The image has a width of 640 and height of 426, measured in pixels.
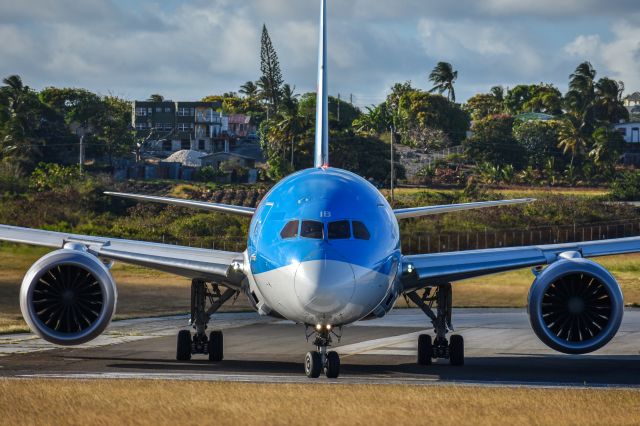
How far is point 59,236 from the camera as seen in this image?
28500 mm

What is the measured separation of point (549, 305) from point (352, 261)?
579cm

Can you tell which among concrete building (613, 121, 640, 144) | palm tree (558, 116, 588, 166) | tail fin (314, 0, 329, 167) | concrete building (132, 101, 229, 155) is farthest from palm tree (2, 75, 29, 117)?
tail fin (314, 0, 329, 167)

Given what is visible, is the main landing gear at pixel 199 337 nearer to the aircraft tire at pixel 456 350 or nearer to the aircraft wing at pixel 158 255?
the aircraft wing at pixel 158 255

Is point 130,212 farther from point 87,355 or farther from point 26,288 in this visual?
point 26,288

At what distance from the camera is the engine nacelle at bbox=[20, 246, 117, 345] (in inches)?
1001

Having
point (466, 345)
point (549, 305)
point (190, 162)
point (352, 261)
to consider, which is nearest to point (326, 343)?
point (352, 261)

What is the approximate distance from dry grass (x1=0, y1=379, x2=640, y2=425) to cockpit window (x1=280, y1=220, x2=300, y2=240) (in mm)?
2898

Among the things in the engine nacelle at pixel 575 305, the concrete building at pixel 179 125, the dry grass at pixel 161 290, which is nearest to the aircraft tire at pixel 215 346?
the engine nacelle at pixel 575 305

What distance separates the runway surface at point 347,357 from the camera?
86.2 ft

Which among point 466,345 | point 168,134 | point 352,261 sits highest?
point 168,134

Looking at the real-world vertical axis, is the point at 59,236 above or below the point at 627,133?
below

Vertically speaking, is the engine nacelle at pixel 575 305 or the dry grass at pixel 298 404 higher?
the engine nacelle at pixel 575 305

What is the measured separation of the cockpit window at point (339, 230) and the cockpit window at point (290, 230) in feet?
2.28

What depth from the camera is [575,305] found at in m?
26.2
